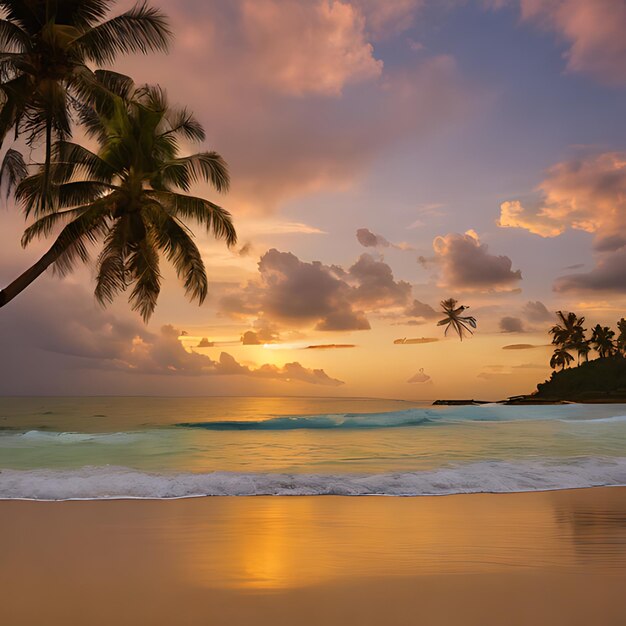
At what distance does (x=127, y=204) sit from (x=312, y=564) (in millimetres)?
14624

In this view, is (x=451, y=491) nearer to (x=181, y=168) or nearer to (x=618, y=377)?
(x=181, y=168)

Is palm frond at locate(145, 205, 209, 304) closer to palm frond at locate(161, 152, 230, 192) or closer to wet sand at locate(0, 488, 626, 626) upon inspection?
palm frond at locate(161, 152, 230, 192)

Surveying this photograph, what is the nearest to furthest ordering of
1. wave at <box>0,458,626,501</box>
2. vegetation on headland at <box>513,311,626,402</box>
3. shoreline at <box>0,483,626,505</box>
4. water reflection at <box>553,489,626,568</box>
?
water reflection at <box>553,489,626,568</box>, shoreline at <box>0,483,626,505</box>, wave at <box>0,458,626,501</box>, vegetation on headland at <box>513,311,626,402</box>

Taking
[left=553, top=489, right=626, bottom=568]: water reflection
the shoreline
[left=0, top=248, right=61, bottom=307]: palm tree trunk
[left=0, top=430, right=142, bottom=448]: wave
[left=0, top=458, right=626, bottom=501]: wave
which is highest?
[left=0, top=248, right=61, bottom=307]: palm tree trunk

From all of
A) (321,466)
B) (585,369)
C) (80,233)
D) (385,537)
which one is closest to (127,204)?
(80,233)

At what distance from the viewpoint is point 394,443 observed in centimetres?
2003

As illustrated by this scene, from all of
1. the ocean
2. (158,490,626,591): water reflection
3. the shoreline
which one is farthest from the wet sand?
the ocean

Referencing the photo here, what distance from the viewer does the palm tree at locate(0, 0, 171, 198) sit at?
15508 mm

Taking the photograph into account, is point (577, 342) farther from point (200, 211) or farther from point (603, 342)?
point (200, 211)

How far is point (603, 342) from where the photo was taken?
3415 inches

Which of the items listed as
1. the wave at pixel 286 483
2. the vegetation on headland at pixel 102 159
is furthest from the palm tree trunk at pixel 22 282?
the wave at pixel 286 483

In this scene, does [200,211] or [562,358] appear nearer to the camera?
[200,211]

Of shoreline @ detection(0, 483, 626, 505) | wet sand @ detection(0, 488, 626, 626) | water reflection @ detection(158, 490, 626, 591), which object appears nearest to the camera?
wet sand @ detection(0, 488, 626, 626)

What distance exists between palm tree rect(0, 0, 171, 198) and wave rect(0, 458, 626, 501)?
8280 mm
